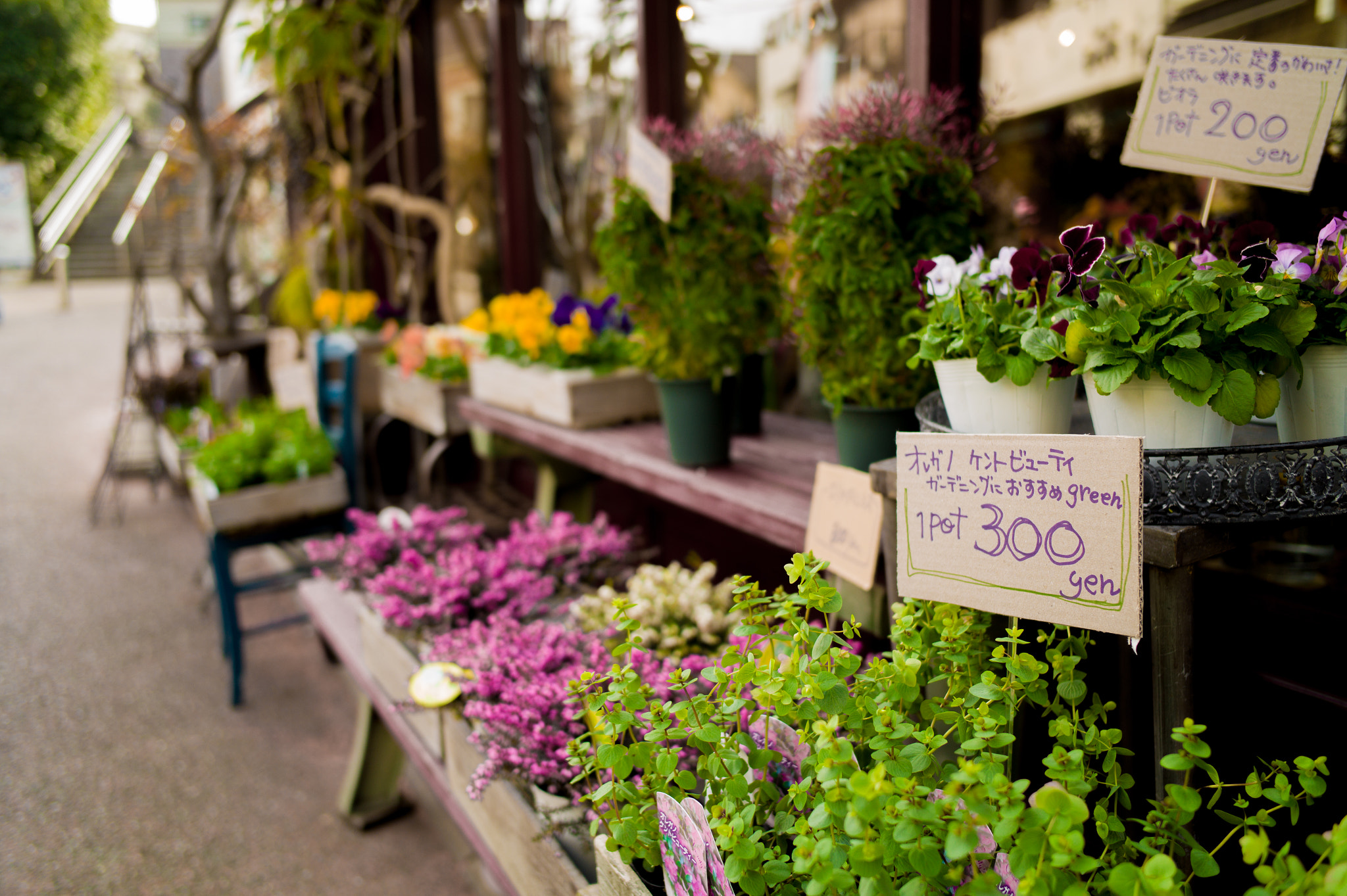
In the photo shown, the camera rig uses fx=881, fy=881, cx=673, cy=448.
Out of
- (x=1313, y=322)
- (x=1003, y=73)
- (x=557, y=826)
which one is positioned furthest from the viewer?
Answer: (x=1003, y=73)

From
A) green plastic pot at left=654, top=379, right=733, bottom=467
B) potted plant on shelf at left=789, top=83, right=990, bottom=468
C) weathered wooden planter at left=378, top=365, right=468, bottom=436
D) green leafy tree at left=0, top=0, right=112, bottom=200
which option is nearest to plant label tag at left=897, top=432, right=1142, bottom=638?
potted plant on shelf at left=789, top=83, right=990, bottom=468

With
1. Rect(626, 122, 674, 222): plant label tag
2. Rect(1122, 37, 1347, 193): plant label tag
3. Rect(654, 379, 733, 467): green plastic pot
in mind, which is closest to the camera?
Rect(1122, 37, 1347, 193): plant label tag

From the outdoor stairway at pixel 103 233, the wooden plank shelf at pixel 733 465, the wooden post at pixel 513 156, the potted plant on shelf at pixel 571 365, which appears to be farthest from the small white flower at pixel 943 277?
the outdoor stairway at pixel 103 233

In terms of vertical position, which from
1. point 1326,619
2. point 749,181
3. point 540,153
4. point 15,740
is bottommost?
point 15,740

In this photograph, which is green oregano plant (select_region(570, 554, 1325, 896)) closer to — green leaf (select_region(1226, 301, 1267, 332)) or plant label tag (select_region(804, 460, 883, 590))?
plant label tag (select_region(804, 460, 883, 590))

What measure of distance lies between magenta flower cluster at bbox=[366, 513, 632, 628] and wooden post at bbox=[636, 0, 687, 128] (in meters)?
1.25

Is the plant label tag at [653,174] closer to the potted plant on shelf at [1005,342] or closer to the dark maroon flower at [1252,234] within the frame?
the potted plant on shelf at [1005,342]

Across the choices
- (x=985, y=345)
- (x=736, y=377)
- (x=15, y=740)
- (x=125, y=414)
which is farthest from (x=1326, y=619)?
(x=125, y=414)

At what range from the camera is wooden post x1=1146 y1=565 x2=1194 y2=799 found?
2.66ft

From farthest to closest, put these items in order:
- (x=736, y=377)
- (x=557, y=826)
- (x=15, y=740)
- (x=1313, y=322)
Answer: (x=15, y=740), (x=736, y=377), (x=557, y=826), (x=1313, y=322)

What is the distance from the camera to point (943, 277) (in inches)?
39.3

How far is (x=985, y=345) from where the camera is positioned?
876 mm

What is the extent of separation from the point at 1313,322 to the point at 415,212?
12.7ft

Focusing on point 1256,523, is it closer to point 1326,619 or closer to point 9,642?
point 1326,619
